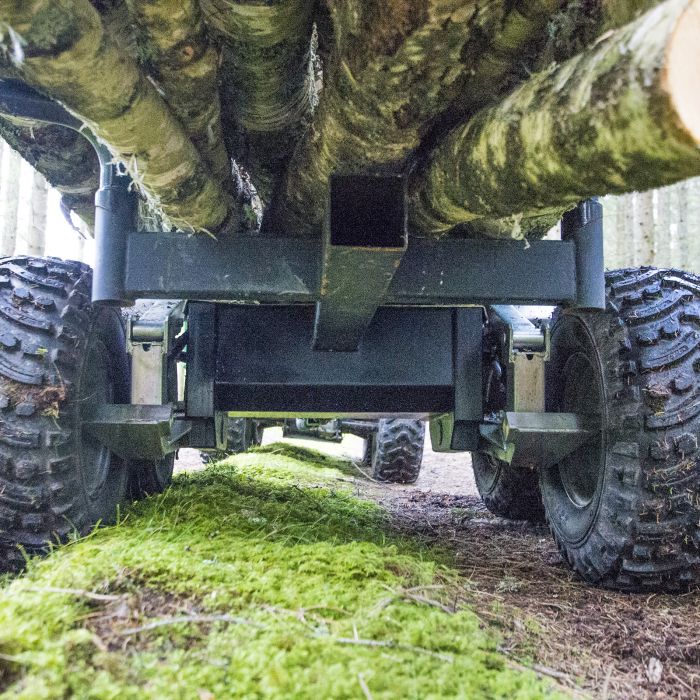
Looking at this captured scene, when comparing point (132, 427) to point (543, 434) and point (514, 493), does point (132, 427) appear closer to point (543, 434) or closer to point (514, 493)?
point (543, 434)

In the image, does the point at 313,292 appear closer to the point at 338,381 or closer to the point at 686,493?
the point at 338,381

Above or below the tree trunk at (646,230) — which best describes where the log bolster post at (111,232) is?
below

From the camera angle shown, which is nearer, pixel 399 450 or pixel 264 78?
pixel 264 78

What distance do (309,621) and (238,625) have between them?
0.58 feet

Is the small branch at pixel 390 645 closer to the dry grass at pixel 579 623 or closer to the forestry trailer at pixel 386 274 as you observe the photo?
the dry grass at pixel 579 623

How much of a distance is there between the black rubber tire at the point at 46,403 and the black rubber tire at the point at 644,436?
75.0 inches

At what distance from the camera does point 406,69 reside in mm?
1450

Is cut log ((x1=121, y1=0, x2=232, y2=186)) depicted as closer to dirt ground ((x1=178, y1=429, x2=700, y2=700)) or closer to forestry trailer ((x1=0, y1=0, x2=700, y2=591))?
forestry trailer ((x1=0, y1=0, x2=700, y2=591))

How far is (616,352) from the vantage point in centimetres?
237

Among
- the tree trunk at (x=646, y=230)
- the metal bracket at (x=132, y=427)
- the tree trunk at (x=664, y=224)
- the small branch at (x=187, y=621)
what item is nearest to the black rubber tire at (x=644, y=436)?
the small branch at (x=187, y=621)

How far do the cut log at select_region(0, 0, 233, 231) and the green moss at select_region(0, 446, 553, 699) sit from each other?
1.12 m

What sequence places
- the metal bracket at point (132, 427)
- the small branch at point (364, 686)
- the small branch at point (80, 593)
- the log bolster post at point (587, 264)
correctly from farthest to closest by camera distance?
the metal bracket at point (132, 427) < the log bolster post at point (587, 264) < the small branch at point (80, 593) < the small branch at point (364, 686)

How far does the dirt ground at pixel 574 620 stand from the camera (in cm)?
161

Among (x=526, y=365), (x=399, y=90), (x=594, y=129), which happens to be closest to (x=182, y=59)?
(x=399, y=90)
